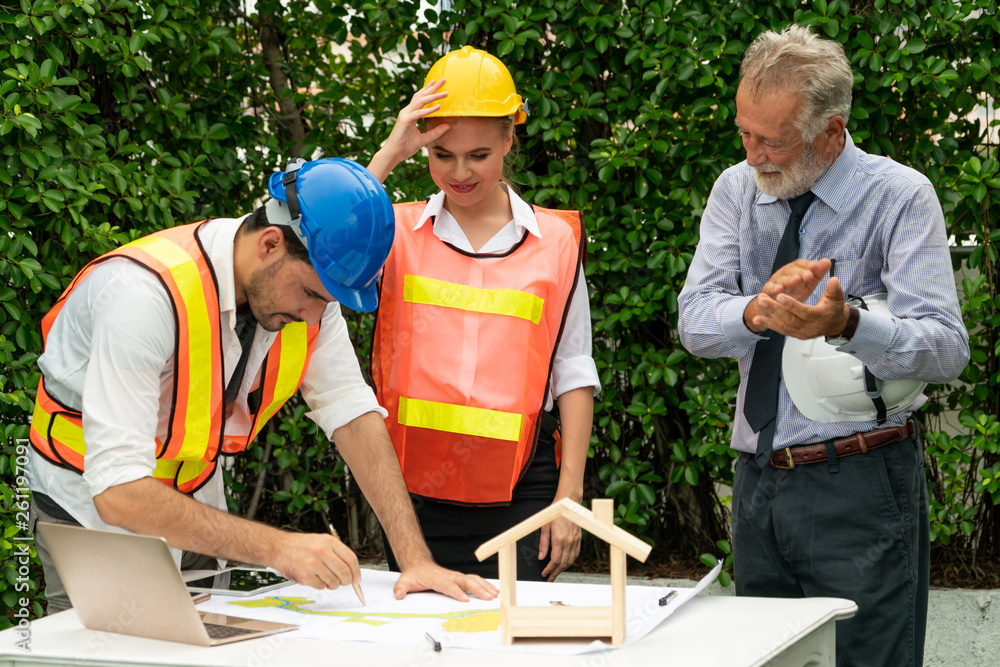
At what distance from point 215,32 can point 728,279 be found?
232 centimetres

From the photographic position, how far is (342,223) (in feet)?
6.58

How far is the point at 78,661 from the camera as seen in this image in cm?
168

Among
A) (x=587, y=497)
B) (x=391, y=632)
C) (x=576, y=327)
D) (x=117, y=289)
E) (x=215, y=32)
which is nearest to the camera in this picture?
(x=391, y=632)

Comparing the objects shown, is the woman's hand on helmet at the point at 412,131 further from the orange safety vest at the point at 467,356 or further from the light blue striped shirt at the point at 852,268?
the light blue striped shirt at the point at 852,268

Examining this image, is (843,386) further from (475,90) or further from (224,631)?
(224,631)

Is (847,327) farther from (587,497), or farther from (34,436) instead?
(587,497)

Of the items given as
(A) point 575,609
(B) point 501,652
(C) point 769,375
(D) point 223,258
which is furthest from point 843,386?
(D) point 223,258

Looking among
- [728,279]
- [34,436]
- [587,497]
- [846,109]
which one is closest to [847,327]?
[728,279]

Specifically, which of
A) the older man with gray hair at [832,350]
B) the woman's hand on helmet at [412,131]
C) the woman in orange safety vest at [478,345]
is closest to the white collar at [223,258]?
the woman in orange safety vest at [478,345]

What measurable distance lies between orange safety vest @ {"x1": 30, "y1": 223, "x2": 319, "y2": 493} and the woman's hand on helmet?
691mm

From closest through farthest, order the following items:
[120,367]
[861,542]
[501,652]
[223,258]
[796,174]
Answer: [501,652] < [120,367] < [223,258] < [861,542] < [796,174]

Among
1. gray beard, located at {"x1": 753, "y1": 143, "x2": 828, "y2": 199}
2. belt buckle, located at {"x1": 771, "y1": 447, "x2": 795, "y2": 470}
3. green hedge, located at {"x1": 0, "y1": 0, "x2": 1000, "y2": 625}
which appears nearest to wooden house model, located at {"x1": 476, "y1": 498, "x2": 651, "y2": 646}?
belt buckle, located at {"x1": 771, "y1": 447, "x2": 795, "y2": 470}

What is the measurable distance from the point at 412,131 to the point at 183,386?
99 cm

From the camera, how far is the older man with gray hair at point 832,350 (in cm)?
220
